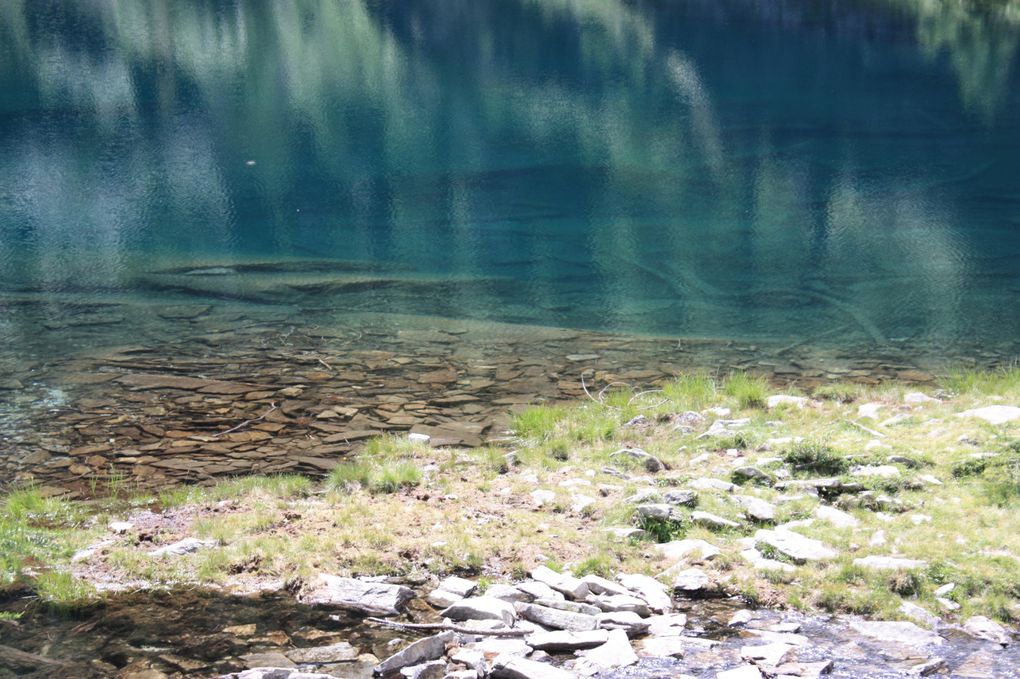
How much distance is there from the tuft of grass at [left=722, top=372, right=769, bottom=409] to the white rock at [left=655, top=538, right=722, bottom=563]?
3994mm

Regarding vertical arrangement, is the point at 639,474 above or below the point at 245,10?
below

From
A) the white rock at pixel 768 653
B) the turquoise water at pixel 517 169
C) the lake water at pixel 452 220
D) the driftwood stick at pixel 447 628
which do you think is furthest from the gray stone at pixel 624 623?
the turquoise water at pixel 517 169

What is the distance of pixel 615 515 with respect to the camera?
28.6 ft

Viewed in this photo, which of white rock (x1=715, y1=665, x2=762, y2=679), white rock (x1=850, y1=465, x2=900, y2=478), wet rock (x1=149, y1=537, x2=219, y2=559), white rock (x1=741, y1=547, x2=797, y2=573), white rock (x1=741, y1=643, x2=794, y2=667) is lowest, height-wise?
white rock (x1=741, y1=643, x2=794, y2=667)

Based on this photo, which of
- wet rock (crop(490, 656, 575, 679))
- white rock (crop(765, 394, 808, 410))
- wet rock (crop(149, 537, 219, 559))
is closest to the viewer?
wet rock (crop(490, 656, 575, 679))

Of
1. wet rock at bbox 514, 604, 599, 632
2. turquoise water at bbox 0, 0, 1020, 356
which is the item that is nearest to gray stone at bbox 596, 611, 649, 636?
wet rock at bbox 514, 604, 599, 632

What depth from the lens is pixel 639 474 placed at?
9984mm

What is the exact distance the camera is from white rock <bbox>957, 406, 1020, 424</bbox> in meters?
10.1

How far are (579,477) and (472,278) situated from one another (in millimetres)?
11154

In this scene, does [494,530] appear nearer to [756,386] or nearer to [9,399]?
[756,386]

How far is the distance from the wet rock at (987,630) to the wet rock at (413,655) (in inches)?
137

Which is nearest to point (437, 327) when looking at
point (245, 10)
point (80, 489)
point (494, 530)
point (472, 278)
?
point (472, 278)

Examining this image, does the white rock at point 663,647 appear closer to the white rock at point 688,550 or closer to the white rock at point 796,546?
the white rock at point 688,550

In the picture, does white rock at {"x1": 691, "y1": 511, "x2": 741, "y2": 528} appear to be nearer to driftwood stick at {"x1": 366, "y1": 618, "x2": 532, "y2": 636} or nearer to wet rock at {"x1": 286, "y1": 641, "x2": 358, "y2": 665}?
driftwood stick at {"x1": 366, "y1": 618, "x2": 532, "y2": 636}
